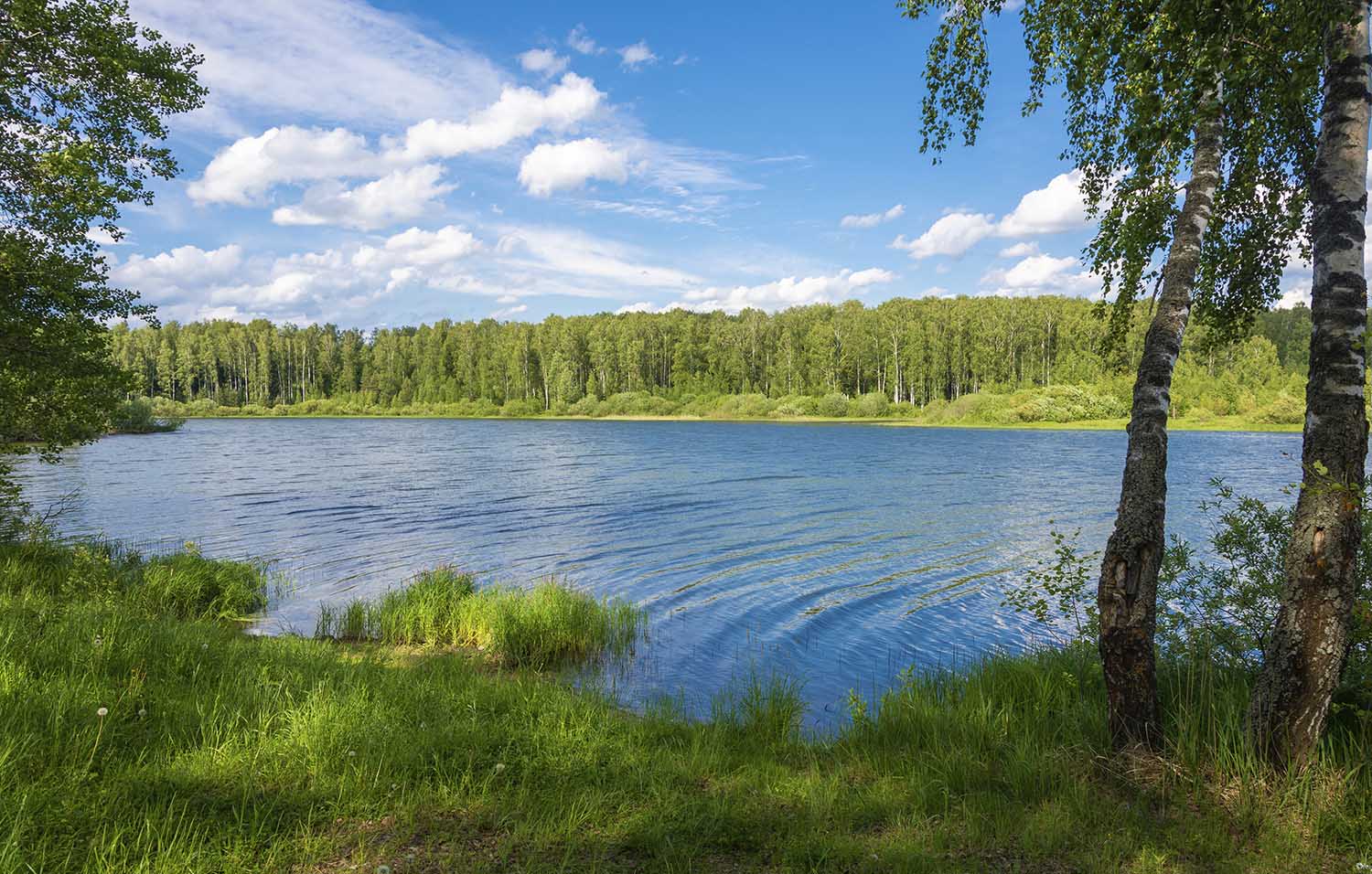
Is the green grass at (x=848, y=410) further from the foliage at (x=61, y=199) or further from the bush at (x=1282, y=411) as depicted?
the foliage at (x=61, y=199)

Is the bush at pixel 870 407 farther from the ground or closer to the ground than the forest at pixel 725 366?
closer to the ground

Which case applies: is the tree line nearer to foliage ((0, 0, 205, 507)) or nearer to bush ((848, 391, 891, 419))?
bush ((848, 391, 891, 419))

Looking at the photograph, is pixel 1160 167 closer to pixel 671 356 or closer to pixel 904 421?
pixel 904 421

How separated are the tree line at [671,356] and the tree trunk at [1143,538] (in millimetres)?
104484

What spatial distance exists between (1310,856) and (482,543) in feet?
59.5

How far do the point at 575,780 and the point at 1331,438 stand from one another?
543cm

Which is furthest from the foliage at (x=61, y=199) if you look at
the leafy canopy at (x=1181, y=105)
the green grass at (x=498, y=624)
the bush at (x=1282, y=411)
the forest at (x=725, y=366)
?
the bush at (x=1282, y=411)

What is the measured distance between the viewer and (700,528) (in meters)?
21.9

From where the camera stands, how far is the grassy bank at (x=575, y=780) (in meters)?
3.92

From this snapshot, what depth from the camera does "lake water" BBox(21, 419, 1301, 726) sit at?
37.8ft

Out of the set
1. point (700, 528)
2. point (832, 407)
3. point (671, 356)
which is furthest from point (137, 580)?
point (671, 356)

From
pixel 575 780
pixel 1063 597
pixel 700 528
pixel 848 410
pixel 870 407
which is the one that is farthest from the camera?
pixel 848 410

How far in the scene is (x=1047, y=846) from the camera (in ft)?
13.5

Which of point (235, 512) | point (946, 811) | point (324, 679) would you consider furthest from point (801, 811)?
point (235, 512)
